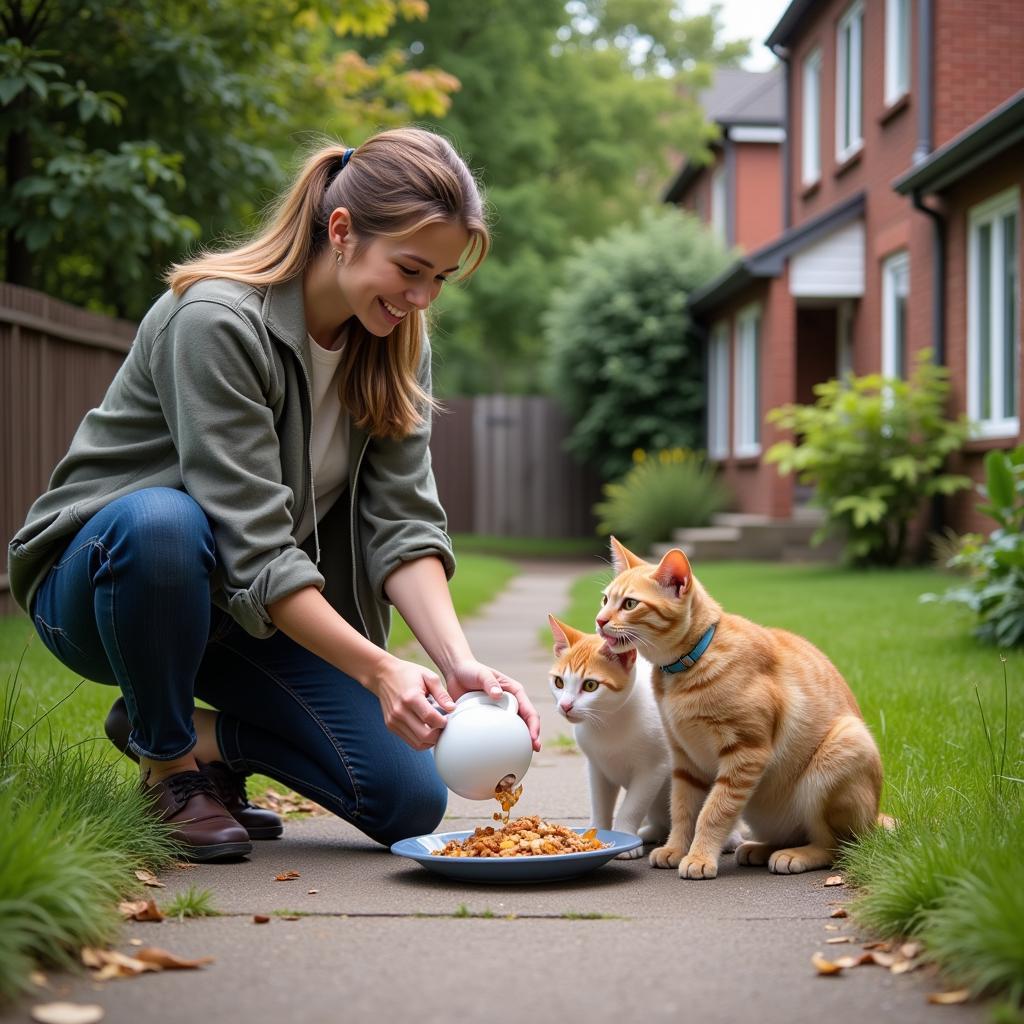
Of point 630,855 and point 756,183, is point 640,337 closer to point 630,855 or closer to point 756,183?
point 756,183

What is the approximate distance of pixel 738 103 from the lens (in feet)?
77.2

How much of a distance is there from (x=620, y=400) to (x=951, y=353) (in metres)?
7.48

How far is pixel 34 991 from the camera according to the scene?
82.6 inches

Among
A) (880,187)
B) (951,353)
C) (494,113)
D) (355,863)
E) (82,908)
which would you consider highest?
(494,113)

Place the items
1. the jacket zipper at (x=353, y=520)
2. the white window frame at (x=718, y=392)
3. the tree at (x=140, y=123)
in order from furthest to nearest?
1. the white window frame at (x=718, y=392)
2. the tree at (x=140, y=123)
3. the jacket zipper at (x=353, y=520)

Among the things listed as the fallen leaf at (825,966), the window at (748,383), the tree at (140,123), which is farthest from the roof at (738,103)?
the fallen leaf at (825,966)

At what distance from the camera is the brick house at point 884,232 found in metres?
10.6

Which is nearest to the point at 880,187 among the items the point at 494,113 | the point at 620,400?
the point at 620,400

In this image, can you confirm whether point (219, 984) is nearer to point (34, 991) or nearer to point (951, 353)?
point (34, 991)

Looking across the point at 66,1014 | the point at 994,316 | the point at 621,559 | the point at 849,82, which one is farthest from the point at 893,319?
the point at 66,1014

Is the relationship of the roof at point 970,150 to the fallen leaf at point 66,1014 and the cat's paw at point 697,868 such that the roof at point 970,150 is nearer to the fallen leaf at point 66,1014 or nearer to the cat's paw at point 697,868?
the cat's paw at point 697,868

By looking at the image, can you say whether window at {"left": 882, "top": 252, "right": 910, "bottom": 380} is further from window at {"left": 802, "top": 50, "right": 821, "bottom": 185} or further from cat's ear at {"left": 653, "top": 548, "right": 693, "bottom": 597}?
cat's ear at {"left": 653, "top": 548, "right": 693, "bottom": 597}

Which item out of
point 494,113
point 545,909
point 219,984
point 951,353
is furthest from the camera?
point 494,113

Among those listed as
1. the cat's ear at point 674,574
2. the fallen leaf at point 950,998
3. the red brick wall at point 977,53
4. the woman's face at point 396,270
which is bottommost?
the fallen leaf at point 950,998
